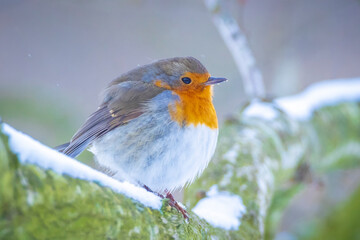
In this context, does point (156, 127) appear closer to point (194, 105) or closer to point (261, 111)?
point (194, 105)

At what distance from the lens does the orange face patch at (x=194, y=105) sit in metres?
2.01

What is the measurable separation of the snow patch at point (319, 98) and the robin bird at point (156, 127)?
5.73ft

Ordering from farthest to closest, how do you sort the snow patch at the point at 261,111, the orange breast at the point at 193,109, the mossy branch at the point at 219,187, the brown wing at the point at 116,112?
1. the snow patch at the point at 261,111
2. the brown wing at the point at 116,112
3. the orange breast at the point at 193,109
4. the mossy branch at the point at 219,187

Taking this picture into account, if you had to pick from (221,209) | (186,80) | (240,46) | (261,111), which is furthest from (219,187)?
(240,46)

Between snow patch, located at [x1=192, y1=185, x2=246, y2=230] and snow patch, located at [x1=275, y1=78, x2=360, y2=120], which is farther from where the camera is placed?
snow patch, located at [x1=275, y1=78, x2=360, y2=120]

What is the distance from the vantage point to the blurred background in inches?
194

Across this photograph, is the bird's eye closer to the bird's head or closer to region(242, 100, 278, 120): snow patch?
the bird's head

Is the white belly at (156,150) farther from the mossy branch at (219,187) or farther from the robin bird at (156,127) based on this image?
the mossy branch at (219,187)

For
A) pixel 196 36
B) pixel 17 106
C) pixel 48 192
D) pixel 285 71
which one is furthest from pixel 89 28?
pixel 48 192

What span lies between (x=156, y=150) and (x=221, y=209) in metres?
0.50

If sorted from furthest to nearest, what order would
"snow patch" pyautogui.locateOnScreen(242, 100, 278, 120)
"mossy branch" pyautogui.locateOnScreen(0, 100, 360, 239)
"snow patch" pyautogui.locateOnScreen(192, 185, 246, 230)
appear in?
"snow patch" pyautogui.locateOnScreen(242, 100, 278, 120), "snow patch" pyautogui.locateOnScreen(192, 185, 246, 230), "mossy branch" pyautogui.locateOnScreen(0, 100, 360, 239)

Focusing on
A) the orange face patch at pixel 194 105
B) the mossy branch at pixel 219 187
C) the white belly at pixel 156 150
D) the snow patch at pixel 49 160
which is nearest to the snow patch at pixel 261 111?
the mossy branch at pixel 219 187

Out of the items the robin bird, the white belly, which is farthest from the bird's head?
the white belly

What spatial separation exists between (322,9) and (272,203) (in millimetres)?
4604
